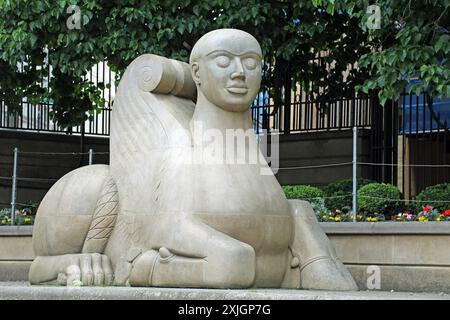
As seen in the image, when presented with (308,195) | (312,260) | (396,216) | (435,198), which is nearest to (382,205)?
(396,216)

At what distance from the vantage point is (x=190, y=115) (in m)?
11.2

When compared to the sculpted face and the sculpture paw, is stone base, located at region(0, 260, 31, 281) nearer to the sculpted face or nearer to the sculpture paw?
the sculpted face

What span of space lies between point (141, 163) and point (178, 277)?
1467mm

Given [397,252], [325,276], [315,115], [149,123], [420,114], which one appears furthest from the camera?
[315,115]

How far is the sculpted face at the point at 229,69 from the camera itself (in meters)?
10.7

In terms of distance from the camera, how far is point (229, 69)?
10664mm

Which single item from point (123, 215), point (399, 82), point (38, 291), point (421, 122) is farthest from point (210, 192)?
point (421, 122)

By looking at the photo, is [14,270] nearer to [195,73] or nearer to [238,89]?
[195,73]

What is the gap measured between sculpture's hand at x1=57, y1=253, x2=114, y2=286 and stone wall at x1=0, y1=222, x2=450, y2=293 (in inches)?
135

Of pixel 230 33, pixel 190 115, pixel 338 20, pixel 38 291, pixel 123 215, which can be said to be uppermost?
pixel 338 20

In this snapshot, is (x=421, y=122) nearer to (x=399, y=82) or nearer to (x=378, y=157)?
(x=378, y=157)

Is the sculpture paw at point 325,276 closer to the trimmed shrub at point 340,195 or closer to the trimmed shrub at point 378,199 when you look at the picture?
the trimmed shrub at point 378,199

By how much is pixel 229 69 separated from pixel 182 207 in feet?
4.87

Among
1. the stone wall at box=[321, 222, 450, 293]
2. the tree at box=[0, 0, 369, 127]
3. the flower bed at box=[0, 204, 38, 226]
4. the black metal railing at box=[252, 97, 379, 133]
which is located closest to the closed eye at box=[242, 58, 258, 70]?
the stone wall at box=[321, 222, 450, 293]
